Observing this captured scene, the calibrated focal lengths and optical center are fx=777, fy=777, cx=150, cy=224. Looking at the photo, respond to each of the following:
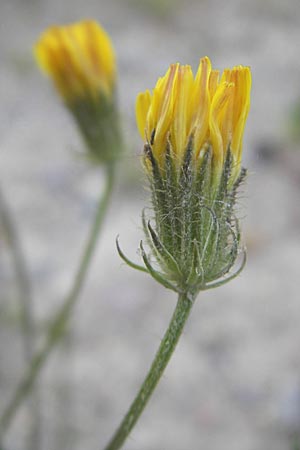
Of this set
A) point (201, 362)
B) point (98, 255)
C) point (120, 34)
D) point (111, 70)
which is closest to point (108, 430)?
point (201, 362)

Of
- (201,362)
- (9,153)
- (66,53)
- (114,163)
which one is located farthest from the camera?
(9,153)

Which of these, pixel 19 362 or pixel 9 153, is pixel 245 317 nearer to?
pixel 19 362

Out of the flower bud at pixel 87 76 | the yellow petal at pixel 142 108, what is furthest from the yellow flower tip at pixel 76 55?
the yellow petal at pixel 142 108

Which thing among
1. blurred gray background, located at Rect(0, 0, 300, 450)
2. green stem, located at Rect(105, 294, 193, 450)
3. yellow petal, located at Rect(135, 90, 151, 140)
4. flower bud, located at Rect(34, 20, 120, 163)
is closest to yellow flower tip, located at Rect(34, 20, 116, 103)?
flower bud, located at Rect(34, 20, 120, 163)

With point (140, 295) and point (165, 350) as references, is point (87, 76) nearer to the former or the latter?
point (165, 350)

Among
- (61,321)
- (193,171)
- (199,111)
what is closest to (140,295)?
(61,321)

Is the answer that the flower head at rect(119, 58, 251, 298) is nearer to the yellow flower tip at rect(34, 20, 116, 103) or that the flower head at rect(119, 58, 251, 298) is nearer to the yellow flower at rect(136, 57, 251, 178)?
the yellow flower at rect(136, 57, 251, 178)
